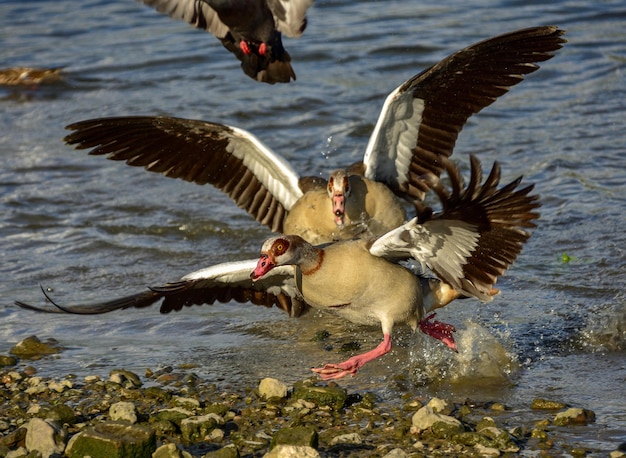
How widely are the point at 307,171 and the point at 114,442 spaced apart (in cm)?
653

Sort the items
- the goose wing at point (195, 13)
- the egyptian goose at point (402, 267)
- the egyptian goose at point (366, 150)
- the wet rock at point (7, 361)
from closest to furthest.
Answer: the egyptian goose at point (402, 267) < the wet rock at point (7, 361) < the egyptian goose at point (366, 150) < the goose wing at point (195, 13)

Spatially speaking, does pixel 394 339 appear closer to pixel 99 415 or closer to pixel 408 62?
pixel 99 415

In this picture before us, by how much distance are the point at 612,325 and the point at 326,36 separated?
1016cm

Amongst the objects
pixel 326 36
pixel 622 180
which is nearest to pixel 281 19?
pixel 622 180

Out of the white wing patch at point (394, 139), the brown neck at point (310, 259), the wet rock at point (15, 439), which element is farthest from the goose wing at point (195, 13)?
the wet rock at point (15, 439)

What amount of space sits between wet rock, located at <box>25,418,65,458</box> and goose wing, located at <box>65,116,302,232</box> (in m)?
3.05

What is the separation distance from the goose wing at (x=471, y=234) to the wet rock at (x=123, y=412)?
1.67 m

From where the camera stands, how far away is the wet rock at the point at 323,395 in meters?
5.84

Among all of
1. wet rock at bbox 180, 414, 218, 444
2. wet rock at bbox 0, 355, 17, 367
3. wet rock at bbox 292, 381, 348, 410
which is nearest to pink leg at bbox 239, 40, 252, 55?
wet rock at bbox 0, 355, 17, 367

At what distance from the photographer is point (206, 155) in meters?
A: 8.60

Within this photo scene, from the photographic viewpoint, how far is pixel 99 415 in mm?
5930

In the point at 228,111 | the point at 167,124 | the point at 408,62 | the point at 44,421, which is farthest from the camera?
the point at 408,62

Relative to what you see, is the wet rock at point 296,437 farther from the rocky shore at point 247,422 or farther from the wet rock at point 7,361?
the wet rock at point 7,361

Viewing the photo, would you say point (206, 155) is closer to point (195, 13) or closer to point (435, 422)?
point (195, 13)
